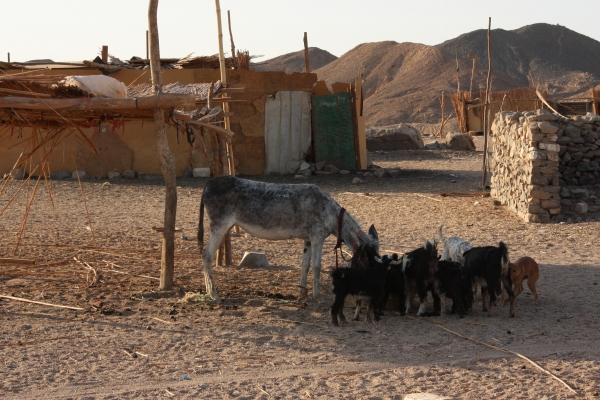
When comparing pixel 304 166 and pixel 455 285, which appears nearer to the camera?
pixel 455 285

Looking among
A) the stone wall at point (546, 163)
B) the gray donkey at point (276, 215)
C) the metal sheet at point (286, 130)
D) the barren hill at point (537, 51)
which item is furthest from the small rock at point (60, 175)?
the barren hill at point (537, 51)

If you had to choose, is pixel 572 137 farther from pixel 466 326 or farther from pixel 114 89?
pixel 114 89

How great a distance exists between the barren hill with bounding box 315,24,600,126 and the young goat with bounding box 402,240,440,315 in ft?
153

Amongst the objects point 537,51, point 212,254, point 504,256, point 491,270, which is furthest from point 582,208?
point 537,51

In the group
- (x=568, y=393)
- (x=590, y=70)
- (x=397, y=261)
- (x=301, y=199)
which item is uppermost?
(x=590, y=70)

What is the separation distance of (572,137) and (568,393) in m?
10.3

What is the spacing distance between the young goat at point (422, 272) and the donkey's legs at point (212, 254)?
7.48 ft

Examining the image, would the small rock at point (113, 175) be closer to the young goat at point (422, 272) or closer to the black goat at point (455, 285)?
the young goat at point (422, 272)

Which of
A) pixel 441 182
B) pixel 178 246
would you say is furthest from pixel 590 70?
pixel 178 246

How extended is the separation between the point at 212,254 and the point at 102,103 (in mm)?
2286

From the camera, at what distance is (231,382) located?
6062mm

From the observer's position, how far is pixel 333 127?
72.7 feet

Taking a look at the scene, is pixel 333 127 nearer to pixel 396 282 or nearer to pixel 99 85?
pixel 99 85

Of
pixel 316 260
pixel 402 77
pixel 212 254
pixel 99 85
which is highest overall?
pixel 402 77
